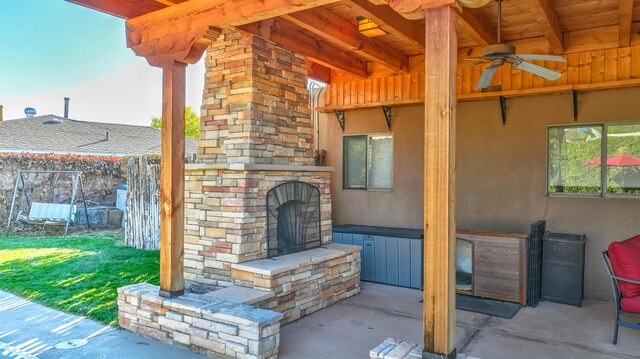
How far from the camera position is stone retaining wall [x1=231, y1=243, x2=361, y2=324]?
4137 mm

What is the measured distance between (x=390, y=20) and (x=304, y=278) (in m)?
2.70

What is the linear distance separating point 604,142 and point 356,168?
326 cm

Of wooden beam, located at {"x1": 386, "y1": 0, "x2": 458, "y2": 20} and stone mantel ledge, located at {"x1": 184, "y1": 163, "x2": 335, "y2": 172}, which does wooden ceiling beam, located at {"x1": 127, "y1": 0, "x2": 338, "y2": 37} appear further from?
stone mantel ledge, located at {"x1": 184, "y1": 163, "x2": 335, "y2": 172}

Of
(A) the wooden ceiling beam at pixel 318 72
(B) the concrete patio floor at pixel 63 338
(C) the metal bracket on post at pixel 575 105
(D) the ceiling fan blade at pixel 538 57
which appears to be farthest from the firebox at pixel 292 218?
(C) the metal bracket on post at pixel 575 105

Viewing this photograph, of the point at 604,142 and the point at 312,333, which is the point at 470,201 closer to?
the point at 604,142

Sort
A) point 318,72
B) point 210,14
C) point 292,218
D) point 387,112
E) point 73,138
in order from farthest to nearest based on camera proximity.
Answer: point 73,138
point 318,72
point 387,112
point 292,218
point 210,14

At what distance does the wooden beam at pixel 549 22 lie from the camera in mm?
3814

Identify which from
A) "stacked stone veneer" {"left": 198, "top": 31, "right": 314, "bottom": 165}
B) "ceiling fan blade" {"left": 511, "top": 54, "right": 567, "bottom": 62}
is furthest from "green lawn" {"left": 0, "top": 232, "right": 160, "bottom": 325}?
"ceiling fan blade" {"left": 511, "top": 54, "right": 567, "bottom": 62}

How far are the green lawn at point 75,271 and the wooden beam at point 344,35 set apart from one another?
3.40 meters

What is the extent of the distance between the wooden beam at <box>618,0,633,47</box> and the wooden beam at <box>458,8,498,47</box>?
117cm

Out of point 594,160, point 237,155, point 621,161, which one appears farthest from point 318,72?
point 621,161

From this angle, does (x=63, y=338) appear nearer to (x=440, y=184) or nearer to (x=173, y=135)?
(x=173, y=135)

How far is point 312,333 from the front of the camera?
400 cm

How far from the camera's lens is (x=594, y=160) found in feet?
16.8
